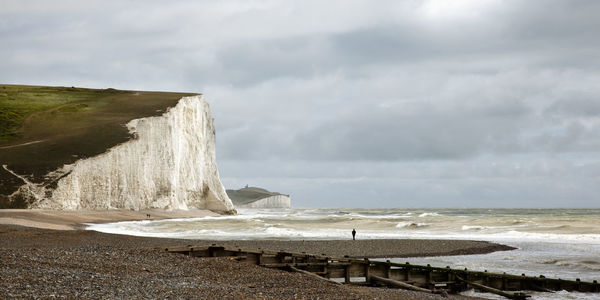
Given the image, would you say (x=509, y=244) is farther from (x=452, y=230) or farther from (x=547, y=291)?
(x=547, y=291)

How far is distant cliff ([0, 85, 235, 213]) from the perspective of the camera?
208ft

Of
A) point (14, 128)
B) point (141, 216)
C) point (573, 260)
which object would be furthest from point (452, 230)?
point (14, 128)

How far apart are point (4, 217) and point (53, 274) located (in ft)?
115

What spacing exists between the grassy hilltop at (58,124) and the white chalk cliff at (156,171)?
1574mm

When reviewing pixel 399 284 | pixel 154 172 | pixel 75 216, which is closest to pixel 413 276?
pixel 399 284

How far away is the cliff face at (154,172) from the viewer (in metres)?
65.6

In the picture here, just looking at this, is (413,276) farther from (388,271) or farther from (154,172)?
(154,172)

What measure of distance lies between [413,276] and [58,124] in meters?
69.2

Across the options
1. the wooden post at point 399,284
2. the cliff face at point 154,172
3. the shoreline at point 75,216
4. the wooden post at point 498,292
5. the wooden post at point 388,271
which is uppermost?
the cliff face at point 154,172

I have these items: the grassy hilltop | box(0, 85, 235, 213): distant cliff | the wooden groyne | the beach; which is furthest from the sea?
the grassy hilltop

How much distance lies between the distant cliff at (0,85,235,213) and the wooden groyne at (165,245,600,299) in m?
47.1

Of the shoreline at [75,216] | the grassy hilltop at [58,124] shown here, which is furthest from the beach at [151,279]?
the grassy hilltop at [58,124]

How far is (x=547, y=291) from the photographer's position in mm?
18875

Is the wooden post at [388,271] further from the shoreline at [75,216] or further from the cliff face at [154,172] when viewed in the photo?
the cliff face at [154,172]
